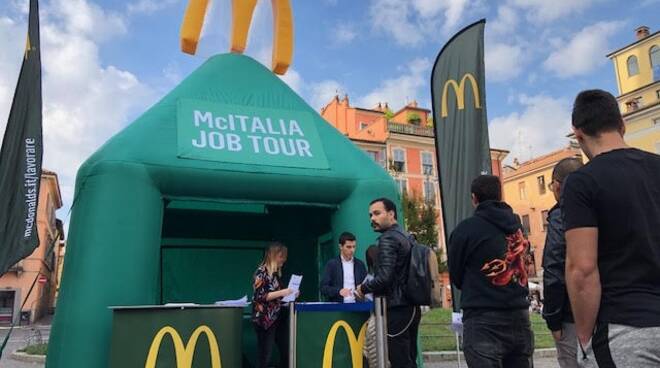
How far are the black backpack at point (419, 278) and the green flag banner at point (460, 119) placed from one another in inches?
73.4

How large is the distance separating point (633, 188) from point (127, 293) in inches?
157

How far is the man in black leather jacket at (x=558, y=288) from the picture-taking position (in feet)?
11.2

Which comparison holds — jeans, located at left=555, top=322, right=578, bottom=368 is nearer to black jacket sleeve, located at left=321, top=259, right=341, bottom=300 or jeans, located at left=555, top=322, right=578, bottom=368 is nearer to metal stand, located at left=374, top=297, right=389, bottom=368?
metal stand, located at left=374, top=297, right=389, bottom=368

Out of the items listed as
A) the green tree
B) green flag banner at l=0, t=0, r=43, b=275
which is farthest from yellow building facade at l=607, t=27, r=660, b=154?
green flag banner at l=0, t=0, r=43, b=275

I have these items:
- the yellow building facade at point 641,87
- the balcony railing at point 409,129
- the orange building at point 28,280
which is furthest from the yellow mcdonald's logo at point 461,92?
the yellow building facade at point 641,87

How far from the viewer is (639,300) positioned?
6.06 ft

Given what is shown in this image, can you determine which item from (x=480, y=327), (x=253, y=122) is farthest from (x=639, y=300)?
(x=253, y=122)

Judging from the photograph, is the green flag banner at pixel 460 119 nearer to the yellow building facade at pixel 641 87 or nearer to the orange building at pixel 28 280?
the orange building at pixel 28 280

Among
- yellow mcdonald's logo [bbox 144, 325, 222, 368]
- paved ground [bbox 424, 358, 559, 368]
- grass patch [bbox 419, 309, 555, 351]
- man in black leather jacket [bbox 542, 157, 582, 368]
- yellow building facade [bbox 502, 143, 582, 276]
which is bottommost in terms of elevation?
paved ground [bbox 424, 358, 559, 368]

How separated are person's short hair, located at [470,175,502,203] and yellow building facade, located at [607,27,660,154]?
3676 cm

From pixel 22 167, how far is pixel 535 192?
147 feet

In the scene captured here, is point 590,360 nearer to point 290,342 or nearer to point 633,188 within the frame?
point 633,188

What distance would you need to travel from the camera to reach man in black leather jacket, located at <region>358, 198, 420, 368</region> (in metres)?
3.95

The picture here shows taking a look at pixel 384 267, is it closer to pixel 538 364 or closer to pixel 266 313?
pixel 266 313
